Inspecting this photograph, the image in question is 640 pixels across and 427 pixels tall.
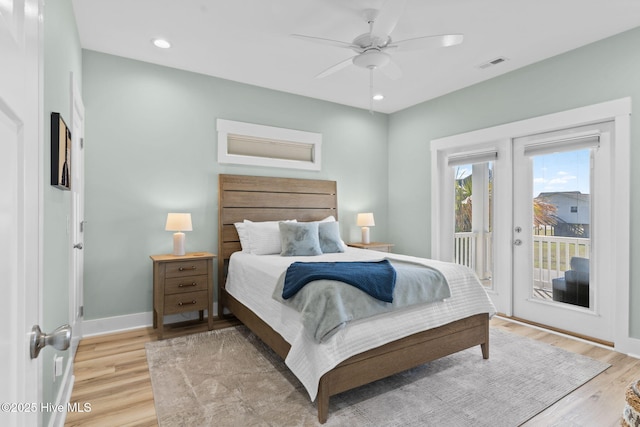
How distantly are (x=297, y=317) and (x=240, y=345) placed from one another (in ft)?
3.83

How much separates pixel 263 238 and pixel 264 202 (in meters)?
0.60

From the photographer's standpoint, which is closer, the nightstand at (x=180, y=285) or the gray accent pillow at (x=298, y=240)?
the nightstand at (x=180, y=285)

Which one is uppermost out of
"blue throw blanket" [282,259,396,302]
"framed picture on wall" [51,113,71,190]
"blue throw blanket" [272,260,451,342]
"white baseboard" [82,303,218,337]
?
"framed picture on wall" [51,113,71,190]

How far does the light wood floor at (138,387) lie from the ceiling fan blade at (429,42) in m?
2.52

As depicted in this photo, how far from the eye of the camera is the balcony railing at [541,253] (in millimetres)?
3415

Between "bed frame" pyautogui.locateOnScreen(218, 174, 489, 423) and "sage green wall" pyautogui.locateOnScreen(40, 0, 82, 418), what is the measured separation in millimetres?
1337

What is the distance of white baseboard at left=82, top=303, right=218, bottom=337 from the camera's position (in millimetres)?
3314

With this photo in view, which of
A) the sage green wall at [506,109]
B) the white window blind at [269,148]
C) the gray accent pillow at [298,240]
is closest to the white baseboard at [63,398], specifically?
the gray accent pillow at [298,240]

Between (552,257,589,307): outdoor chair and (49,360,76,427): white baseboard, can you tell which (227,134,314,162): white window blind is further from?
(552,257,589,307): outdoor chair

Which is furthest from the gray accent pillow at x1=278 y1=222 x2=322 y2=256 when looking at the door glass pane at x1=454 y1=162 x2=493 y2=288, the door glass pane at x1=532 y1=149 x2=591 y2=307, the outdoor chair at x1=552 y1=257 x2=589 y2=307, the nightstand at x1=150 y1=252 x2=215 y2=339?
the outdoor chair at x1=552 y1=257 x2=589 y2=307

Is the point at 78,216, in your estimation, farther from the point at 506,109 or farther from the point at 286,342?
the point at 506,109

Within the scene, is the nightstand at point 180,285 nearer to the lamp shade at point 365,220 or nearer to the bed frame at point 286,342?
the bed frame at point 286,342

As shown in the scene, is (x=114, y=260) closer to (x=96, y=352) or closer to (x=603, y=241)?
(x=96, y=352)

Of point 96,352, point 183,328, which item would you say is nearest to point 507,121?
point 183,328
